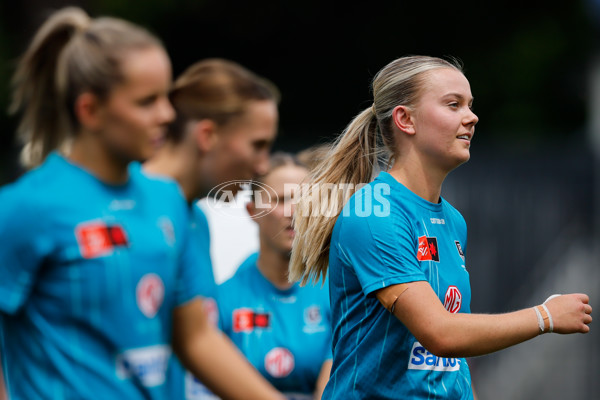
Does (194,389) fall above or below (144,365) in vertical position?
below

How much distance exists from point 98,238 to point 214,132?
1883 millimetres

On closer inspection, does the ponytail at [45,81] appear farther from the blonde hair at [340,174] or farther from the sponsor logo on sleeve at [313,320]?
the sponsor logo on sleeve at [313,320]

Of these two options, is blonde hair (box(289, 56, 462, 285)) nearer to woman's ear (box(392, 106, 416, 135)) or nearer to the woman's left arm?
woman's ear (box(392, 106, 416, 135))

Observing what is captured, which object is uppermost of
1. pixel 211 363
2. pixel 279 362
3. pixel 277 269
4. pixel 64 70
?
pixel 64 70

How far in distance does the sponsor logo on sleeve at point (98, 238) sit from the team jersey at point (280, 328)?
2.00m

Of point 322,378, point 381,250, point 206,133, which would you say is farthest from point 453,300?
point 206,133

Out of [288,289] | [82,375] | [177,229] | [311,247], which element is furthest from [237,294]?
[82,375]

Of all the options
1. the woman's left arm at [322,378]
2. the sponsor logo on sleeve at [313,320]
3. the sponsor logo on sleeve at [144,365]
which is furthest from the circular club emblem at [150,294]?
the sponsor logo on sleeve at [313,320]

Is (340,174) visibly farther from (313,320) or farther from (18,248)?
(313,320)

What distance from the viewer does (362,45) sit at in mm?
14078

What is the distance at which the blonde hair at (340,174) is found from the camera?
10.7ft

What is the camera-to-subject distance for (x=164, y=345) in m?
2.93

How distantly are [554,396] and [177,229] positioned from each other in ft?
23.2

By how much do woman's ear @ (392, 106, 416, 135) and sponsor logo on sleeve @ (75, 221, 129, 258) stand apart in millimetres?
915
